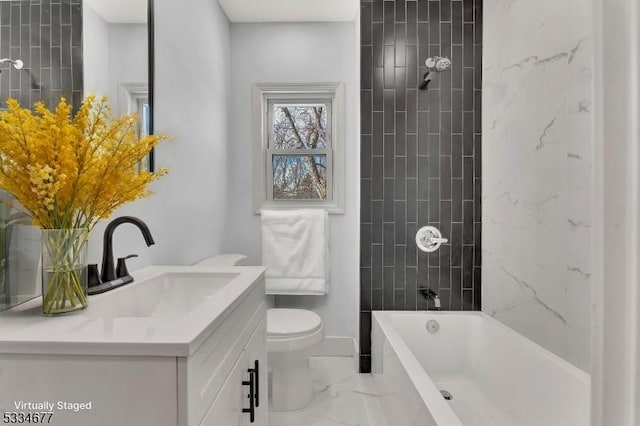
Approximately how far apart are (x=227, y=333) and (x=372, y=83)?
1882 millimetres

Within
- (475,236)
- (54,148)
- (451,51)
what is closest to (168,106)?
(54,148)

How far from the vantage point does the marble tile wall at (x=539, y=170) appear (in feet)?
4.81

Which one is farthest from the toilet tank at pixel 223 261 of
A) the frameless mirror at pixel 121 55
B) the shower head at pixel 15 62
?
the shower head at pixel 15 62

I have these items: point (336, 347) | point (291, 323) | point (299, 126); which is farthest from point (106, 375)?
point (299, 126)

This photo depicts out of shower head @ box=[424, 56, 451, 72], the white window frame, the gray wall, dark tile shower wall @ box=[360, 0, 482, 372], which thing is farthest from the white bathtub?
shower head @ box=[424, 56, 451, 72]

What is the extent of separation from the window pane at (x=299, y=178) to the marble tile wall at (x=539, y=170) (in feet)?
3.77

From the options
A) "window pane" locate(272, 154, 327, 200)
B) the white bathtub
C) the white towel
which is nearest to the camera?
the white bathtub

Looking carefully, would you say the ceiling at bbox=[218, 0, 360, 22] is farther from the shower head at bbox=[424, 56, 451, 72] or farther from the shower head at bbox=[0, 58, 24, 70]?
the shower head at bbox=[0, 58, 24, 70]

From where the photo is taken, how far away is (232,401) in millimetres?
886

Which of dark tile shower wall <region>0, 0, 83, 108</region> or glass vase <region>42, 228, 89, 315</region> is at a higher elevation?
dark tile shower wall <region>0, 0, 83, 108</region>

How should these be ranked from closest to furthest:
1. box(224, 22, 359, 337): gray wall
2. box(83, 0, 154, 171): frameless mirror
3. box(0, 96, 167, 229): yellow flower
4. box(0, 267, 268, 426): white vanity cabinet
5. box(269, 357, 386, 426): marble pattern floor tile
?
box(0, 267, 268, 426): white vanity cabinet → box(0, 96, 167, 229): yellow flower → box(83, 0, 154, 171): frameless mirror → box(269, 357, 386, 426): marble pattern floor tile → box(224, 22, 359, 337): gray wall

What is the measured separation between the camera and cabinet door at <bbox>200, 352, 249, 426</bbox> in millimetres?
745

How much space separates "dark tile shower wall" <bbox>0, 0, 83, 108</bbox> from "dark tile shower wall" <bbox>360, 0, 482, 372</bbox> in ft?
5.19

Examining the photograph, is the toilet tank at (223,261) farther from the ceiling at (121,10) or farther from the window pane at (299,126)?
the ceiling at (121,10)
